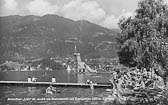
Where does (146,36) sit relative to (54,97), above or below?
above

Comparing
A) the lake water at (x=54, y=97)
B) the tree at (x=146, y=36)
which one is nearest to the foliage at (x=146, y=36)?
the tree at (x=146, y=36)

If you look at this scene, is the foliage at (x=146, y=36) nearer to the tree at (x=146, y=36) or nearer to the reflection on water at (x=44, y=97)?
the tree at (x=146, y=36)

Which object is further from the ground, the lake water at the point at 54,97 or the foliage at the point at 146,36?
the foliage at the point at 146,36

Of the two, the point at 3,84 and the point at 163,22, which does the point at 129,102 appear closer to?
the point at 163,22

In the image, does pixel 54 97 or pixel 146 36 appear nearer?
pixel 146 36

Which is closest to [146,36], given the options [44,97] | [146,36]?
[146,36]

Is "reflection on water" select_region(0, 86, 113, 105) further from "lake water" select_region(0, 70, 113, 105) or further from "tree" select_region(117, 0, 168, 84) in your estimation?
"tree" select_region(117, 0, 168, 84)

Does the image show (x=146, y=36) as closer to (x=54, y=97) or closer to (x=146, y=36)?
(x=146, y=36)

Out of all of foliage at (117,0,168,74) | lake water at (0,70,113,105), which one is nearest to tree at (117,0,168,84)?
foliage at (117,0,168,74)
